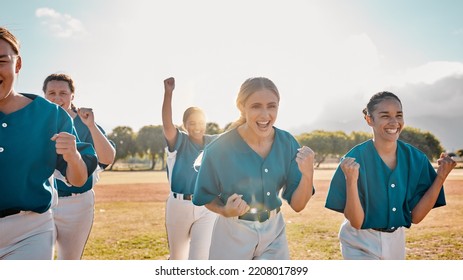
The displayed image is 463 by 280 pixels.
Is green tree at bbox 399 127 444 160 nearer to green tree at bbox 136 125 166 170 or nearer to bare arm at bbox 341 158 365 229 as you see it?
green tree at bbox 136 125 166 170

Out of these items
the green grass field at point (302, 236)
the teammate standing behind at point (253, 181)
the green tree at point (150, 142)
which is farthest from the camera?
the green tree at point (150, 142)

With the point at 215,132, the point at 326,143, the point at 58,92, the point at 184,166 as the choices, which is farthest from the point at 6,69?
the point at 326,143

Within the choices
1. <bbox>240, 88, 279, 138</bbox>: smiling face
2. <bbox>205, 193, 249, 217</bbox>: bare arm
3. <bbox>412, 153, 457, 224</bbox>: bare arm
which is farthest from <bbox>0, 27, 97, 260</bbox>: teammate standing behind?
<bbox>412, 153, 457, 224</bbox>: bare arm

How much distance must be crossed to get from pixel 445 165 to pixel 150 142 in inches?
2742

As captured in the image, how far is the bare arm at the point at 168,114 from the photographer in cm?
503

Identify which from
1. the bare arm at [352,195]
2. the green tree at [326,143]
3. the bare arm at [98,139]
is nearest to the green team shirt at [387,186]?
the bare arm at [352,195]

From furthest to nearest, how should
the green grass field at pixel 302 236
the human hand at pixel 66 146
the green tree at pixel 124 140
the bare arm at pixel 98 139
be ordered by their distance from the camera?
the green tree at pixel 124 140
the green grass field at pixel 302 236
the bare arm at pixel 98 139
the human hand at pixel 66 146

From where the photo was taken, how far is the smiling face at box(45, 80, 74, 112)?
4594 millimetres

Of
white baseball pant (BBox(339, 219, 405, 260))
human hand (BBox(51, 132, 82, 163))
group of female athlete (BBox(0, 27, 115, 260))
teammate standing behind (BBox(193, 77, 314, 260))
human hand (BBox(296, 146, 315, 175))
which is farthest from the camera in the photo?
white baseball pant (BBox(339, 219, 405, 260))

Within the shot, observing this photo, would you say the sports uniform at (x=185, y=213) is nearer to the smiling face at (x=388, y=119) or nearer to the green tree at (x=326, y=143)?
the smiling face at (x=388, y=119)

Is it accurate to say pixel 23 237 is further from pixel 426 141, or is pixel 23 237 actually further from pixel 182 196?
pixel 426 141

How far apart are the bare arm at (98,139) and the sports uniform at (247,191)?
3.52 ft

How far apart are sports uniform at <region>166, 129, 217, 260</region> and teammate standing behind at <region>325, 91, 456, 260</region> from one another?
6.53 ft
